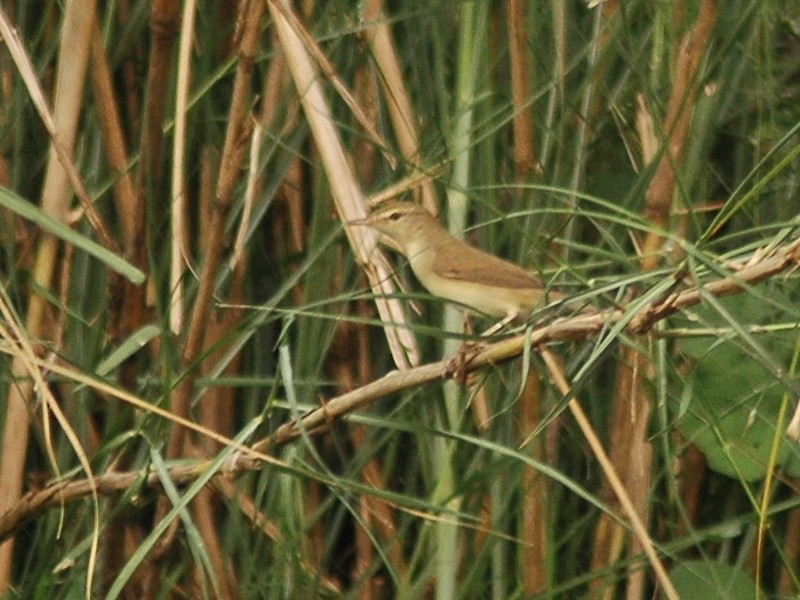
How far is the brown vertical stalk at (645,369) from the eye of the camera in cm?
160

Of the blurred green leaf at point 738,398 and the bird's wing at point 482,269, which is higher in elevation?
the bird's wing at point 482,269

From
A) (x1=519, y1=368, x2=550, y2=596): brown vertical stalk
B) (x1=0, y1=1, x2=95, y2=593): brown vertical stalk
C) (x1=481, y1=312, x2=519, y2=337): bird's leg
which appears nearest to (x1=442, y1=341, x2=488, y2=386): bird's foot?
(x1=481, y1=312, x2=519, y2=337): bird's leg

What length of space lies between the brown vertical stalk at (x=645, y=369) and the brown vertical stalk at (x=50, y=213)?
68 cm

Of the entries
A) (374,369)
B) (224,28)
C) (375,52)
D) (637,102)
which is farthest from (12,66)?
(637,102)

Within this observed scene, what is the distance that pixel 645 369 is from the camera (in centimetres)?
179

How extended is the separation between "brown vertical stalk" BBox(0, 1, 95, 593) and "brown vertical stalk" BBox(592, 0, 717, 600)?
68 cm

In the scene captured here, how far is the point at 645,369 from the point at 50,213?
751 millimetres

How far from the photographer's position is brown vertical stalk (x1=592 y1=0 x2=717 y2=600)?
160 centimetres

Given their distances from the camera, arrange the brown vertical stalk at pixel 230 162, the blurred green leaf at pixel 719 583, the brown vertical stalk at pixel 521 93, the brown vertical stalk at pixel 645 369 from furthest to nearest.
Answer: the blurred green leaf at pixel 719 583 → the brown vertical stalk at pixel 521 93 → the brown vertical stalk at pixel 645 369 → the brown vertical stalk at pixel 230 162

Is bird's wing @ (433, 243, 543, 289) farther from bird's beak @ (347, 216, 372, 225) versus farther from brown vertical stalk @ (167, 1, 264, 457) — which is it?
brown vertical stalk @ (167, 1, 264, 457)

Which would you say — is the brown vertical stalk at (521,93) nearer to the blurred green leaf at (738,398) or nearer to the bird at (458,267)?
the bird at (458,267)

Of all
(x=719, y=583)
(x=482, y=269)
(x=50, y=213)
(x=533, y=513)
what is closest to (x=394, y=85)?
(x=482, y=269)

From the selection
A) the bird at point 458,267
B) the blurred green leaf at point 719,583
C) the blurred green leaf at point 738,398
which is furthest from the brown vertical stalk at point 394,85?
the blurred green leaf at point 719,583

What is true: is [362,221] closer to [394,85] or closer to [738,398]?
[394,85]
